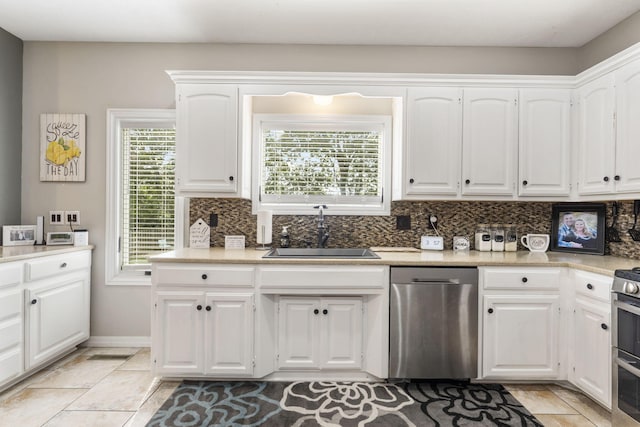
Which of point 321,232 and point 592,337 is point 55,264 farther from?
point 592,337

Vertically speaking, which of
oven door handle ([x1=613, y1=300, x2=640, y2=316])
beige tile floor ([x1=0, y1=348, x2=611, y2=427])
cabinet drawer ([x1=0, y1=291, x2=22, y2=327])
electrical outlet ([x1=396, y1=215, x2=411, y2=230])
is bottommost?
beige tile floor ([x1=0, y1=348, x2=611, y2=427])

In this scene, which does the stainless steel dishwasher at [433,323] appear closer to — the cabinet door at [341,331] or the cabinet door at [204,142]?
the cabinet door at [341,331]

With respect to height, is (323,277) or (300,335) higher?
(323,277)

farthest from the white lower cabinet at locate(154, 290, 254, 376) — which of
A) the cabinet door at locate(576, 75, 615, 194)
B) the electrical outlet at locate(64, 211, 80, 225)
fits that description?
the cabinet door at locate(576, 75, 615, 194)

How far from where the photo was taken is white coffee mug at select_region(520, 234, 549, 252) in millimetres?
2766

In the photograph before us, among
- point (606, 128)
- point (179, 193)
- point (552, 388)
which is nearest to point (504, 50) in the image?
point (606, 128)

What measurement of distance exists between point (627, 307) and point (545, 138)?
1358 mm

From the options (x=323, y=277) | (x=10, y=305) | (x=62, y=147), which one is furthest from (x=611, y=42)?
(x=10, y=305)

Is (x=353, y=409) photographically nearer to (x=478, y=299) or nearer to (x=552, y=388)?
(x=478, y=299)

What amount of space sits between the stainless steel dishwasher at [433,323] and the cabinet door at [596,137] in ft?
3.60

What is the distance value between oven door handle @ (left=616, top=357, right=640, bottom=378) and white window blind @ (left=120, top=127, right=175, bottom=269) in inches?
125

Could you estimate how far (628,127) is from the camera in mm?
2209

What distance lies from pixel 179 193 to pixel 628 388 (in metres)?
2.97

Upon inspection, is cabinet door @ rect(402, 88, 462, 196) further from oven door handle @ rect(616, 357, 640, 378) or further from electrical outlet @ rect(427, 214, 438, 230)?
oven door handle @ rect(616, 357, 640, 378)
